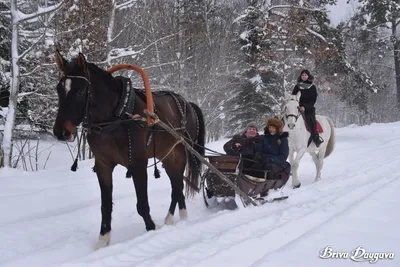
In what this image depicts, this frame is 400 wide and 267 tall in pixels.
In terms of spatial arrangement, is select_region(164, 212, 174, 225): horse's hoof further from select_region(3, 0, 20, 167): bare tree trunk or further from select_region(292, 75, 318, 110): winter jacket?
select_region(3, 0, 20, 167): bare tree trunk

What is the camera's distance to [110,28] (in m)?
12.2

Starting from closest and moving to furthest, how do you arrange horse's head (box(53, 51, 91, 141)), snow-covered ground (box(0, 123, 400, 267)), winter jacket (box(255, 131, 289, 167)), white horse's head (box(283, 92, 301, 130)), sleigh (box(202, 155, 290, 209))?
snow-covered ground (box(0, 123, 400, 267))
horse's head (box(53, 51, 91, 141))
sleigh (box(202, 155, 290, 209))
winter jacket (box(255, 131, 289, 167))
white horse's head (box(283, 92, 301, 130))

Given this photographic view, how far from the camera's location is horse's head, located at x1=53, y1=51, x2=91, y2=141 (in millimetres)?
3777

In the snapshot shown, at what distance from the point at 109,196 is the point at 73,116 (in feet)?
3.73

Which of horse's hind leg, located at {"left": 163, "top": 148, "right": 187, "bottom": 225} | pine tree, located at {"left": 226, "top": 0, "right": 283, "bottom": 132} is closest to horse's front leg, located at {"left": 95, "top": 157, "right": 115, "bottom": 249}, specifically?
horse's hind leg, located at {"left": 163, "top": 148, "right": 187, "bottom": 225}

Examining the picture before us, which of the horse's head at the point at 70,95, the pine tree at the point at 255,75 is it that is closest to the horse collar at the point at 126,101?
the horse's head at the point at 70,95

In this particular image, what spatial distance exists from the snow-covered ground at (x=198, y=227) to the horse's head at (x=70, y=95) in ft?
4.12

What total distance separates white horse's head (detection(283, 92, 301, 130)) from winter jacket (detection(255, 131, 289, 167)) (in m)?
0.63

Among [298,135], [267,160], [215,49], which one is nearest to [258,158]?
[267,160]

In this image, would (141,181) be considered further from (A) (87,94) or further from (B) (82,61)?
(B) (82,61)

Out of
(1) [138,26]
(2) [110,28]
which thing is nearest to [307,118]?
(2) [110,28]

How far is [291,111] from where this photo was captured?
7781mm

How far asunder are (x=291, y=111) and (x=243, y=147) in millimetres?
1563

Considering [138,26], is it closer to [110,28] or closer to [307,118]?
[110,28]
